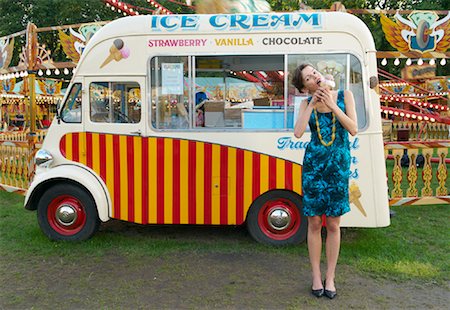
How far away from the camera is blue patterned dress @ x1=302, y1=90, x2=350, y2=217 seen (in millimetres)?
3578

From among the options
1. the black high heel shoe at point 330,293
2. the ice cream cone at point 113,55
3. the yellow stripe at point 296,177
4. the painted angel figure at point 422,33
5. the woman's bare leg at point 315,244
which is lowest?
the black high heel shoe at point 330,293

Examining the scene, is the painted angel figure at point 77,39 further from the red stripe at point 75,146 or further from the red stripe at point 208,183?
the red stripe at point 208,183

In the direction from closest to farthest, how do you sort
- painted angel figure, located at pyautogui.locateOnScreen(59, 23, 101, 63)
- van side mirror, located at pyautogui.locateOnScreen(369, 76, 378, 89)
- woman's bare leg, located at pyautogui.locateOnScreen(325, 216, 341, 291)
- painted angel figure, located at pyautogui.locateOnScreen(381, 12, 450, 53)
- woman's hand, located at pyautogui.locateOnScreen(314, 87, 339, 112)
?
woman's hand, located at pyautogui.locateOnScreen(314, 87, 339, 112) → woman's bare leg, located at pyautogui.locateOnScreen(325, 216, 341, 291) → van side mirror, located at pyautogui.locateOnScreen(369, 76, 378, 89) → painted angel figure, located at pyautogui.locateOnScreen(381, 12, 450, 53) → painted angel figure, located at pyautogui.locateOnScreen(59, 23, 101, 63)

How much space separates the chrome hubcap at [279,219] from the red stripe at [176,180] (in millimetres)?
1073

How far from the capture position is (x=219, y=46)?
497cm

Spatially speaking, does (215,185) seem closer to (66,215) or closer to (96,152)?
(96,152)

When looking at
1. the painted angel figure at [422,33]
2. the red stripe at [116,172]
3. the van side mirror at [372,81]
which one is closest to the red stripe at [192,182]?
the red stripe at [116,172]

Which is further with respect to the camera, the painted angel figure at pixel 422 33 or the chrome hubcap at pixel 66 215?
the painted angel figure at pixel 422 33

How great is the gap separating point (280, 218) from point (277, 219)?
0.12 ft

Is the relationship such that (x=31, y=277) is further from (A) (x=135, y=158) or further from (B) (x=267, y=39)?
(B) (x=267, y=39)

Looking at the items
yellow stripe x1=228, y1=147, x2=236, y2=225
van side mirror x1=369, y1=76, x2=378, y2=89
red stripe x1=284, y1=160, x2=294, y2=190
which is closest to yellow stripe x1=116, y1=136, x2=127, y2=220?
yellow stripe x1=228, y1=147, x2=236, y2=225

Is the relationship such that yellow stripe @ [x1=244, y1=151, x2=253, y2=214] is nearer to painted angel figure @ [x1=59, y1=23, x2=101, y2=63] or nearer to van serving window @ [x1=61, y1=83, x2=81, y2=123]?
van serving window @ [x1=61, y1=83, x2=81, y2=123]

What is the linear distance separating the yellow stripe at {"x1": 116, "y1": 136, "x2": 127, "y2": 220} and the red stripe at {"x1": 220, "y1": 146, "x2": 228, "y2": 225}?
112 cm

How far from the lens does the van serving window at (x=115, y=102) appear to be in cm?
512
